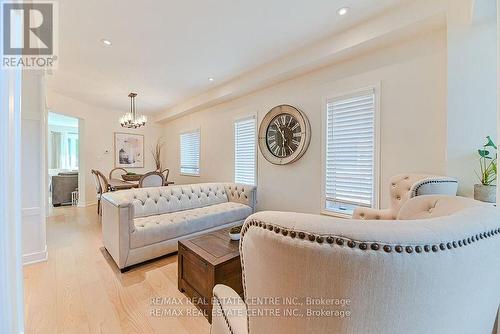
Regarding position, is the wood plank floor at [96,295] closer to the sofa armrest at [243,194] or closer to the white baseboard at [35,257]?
the white baseboard at [35,257]

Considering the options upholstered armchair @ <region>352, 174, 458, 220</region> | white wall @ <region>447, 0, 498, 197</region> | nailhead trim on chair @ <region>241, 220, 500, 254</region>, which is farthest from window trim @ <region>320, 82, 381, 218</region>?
nailhead trim on chair @ <region>241, 220, 500, 254</region>

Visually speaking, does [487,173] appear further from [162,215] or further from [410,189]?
[162,215]

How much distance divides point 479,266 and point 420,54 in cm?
256

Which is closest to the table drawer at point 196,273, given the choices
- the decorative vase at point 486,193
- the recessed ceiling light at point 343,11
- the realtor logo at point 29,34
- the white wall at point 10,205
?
the white wall at point 10,205

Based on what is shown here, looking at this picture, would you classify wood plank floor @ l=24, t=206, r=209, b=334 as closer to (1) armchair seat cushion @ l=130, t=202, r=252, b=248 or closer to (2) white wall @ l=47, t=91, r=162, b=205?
(1) armchair seat cushion @ l=130, t=202, r=252, b=248

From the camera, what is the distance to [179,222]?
2.84 meters

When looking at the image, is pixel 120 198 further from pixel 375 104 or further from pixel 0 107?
pixel 375 104

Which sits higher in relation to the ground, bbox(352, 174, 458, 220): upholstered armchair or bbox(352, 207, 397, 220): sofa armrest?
bbox(352, 174, 458, 220): upholstered armchair

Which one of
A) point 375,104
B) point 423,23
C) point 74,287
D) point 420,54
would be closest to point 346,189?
point 375,104

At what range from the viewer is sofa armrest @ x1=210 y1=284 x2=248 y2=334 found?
0.84 meters

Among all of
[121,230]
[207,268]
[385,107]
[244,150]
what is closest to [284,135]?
[244,150]

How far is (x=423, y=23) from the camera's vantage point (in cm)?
211

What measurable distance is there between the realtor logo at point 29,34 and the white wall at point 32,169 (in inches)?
12.4

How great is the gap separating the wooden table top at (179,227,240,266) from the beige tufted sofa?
74 centimetres
